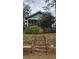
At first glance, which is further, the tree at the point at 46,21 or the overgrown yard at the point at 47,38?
the tree at the point at 46,21

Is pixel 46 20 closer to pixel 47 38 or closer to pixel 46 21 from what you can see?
pixel 46 21

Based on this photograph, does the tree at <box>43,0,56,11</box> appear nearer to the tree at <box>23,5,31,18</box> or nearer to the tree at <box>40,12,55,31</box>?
the tree at <box>40,12,55,31</box>

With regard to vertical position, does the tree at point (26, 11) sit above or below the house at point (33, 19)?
above

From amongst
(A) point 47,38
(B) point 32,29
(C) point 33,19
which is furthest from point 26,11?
(A) point 47,38

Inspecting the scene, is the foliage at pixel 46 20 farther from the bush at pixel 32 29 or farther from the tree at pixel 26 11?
the tree at pixel 26 11

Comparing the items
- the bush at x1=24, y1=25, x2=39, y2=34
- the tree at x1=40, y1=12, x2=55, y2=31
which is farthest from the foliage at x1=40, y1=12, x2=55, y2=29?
the bush at x1=24, y1=25, x2=39, y2=34

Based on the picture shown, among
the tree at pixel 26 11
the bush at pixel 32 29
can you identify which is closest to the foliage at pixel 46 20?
the bush at pixel 32 29

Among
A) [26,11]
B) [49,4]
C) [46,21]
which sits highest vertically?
[49,4]

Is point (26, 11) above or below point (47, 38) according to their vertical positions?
above
